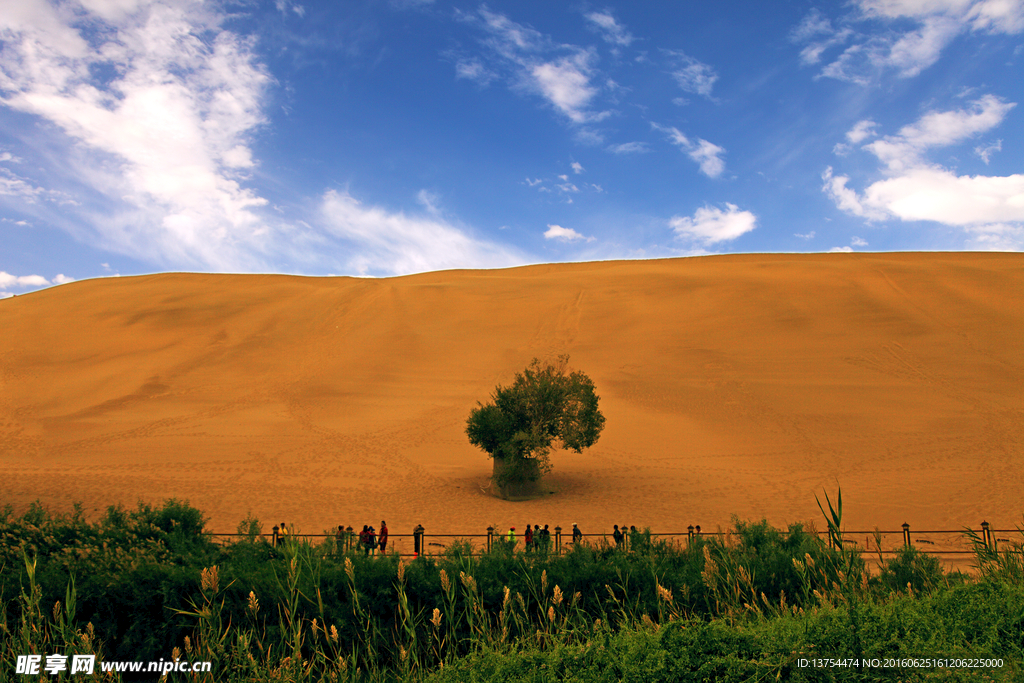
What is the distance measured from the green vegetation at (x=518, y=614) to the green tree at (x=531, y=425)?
45.8 ft

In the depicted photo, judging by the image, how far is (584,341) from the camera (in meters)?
41.5

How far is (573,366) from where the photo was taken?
37625mm

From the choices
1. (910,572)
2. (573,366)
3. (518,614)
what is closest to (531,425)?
(910,572)

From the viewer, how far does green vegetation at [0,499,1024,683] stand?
339 centimetres

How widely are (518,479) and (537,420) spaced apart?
2.29 meters

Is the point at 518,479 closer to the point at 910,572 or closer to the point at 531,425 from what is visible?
the point at 531,425

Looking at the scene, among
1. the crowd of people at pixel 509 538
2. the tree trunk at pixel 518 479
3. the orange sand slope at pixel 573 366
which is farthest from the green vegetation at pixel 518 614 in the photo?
the tree trunk at pixel 518 479

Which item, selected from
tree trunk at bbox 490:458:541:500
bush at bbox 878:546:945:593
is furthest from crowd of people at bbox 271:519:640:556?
tree trunk at bbox 490:458:541:500

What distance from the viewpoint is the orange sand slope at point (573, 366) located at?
20.7 m

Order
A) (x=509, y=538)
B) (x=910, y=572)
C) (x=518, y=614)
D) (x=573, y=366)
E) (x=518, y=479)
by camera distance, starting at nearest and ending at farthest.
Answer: (x=518, y=614) < (x=910, y=572) < (x=509, y=538) < (x=518, y=479) < (x=573, y=366)

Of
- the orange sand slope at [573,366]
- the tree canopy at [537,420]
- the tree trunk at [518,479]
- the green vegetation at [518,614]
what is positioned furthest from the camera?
the tree canopy at [537,420]

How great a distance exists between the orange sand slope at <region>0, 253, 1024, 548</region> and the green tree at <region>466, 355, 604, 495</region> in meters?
1.38

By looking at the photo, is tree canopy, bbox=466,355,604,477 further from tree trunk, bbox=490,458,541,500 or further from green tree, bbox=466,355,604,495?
tree trunk, bbox=490,458,541,500

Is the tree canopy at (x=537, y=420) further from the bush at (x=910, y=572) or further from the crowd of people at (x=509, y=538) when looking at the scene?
the bush at (x=910, y=572)
